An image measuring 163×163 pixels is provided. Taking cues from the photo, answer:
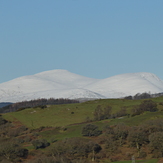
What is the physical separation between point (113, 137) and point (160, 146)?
1373 cm

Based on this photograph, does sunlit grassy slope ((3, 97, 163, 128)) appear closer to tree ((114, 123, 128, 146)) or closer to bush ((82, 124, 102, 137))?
bush ((82, 124, 102, 137))

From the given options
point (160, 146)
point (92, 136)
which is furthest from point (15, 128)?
point (160, 146)

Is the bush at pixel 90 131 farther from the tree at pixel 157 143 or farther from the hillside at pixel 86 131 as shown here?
the tree at pixel 157 143

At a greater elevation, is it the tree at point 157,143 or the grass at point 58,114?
the grass at point 58,114

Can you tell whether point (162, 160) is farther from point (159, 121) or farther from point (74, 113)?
point (74, 113)

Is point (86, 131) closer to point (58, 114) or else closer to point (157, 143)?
point (157, 143)

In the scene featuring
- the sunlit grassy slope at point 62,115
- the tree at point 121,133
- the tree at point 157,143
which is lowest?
the tree at point 157,143

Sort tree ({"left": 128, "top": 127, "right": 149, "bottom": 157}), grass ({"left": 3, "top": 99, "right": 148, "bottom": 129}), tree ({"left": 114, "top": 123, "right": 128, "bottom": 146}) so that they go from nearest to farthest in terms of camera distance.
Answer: tree ({"left": 128, "top": 127, "right": 149, "bottom": 157}) < tree ({"left": 114, "top": 123, "right": 128, "bottom": 146}) < grass ({"left": 3, "top": 99, "right": 148, "bottom": 129})

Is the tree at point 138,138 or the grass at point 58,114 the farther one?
the grass at point 58,114

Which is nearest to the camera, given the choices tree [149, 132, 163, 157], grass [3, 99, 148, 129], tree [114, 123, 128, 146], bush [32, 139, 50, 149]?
tree [149, 132, 163, 157]

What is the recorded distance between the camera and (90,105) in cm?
14138

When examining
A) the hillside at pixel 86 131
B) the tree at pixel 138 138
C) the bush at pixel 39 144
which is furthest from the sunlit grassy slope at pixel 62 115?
the tree at pixel 138 138

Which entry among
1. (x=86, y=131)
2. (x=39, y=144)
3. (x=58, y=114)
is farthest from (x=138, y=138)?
(x=58, y=114)

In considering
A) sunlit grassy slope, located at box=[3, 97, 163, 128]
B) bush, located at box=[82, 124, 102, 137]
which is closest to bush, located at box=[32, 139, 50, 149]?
bush, located at box=[82, 124, 102, 137]
